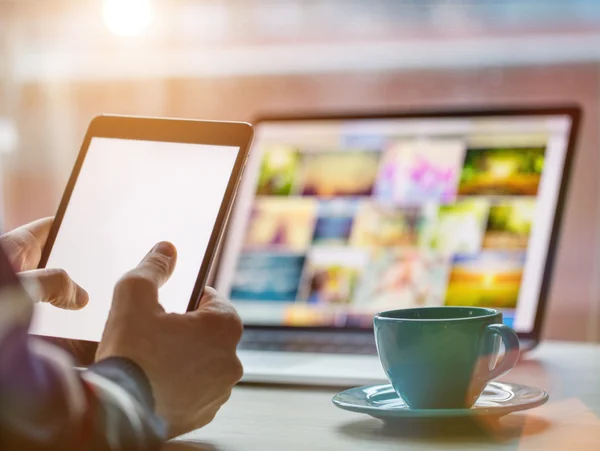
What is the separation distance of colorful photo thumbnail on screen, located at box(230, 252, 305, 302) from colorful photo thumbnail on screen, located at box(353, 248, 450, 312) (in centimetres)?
9

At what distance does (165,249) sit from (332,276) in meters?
0.43

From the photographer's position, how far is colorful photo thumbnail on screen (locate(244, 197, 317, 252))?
3.26 ft

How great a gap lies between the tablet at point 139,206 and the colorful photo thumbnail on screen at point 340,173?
0.37 metres

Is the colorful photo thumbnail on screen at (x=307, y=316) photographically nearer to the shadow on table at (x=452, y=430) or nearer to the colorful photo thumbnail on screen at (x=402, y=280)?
the colorful photo thumbnail on screen at (x=402, y=280)

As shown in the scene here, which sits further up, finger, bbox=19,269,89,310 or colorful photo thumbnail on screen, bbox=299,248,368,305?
colorful photo thumbnail on screen, bbox=299,248,368,305

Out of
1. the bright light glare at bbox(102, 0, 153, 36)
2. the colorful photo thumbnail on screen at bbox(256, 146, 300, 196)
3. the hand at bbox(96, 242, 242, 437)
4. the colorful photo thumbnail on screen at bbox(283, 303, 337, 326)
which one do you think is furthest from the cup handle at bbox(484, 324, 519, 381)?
the bright light glare at bbox(102, 0, 153, 36)

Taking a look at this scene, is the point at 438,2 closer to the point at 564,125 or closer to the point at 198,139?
the point at 564,125

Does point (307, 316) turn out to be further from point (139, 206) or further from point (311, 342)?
point (139, 206)

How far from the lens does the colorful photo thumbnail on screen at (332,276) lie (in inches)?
37.6

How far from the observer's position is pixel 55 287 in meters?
0.57

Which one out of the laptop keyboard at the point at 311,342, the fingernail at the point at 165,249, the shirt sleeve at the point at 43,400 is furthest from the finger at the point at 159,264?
the laptop keyboard at the point at 311,342

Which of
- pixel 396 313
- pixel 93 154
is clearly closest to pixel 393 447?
pixel 396 313

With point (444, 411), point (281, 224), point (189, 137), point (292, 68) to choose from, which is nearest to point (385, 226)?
point (281, 224)

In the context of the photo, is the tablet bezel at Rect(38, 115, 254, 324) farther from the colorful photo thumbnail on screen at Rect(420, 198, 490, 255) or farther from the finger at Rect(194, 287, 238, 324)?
the colorful photo thumbnail on screen at Rect(420, 198, 490, 255)
